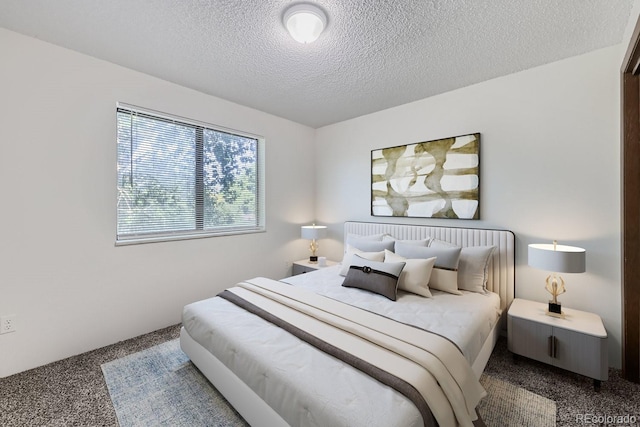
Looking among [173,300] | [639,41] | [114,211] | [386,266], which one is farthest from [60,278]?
[639,41]

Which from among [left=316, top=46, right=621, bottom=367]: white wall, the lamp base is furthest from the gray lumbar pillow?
the lamp base

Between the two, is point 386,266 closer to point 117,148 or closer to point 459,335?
point 459,335

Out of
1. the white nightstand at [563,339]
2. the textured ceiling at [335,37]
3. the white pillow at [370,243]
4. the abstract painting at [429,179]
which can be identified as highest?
the textured ceiling at [335,37]

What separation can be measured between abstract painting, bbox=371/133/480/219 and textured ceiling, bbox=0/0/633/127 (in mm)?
679

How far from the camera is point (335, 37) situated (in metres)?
2.02

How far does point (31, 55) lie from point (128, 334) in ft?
8.21

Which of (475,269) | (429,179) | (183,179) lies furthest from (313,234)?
(475,269)

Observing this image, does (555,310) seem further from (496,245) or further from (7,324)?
(7,324)

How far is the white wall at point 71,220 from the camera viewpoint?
6.62ft

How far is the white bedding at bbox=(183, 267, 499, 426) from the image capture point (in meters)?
1.11

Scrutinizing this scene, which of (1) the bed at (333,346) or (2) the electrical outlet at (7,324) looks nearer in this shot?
(1) the bed at (333,346)

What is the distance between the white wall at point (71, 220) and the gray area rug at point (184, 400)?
22.0 inches

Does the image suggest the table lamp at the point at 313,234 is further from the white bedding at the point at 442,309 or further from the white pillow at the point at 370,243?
the white bedding at the point at 442,309

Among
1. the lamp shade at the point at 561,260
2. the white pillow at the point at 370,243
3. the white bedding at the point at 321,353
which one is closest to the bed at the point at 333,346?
the white bedding at the point at 321,353
